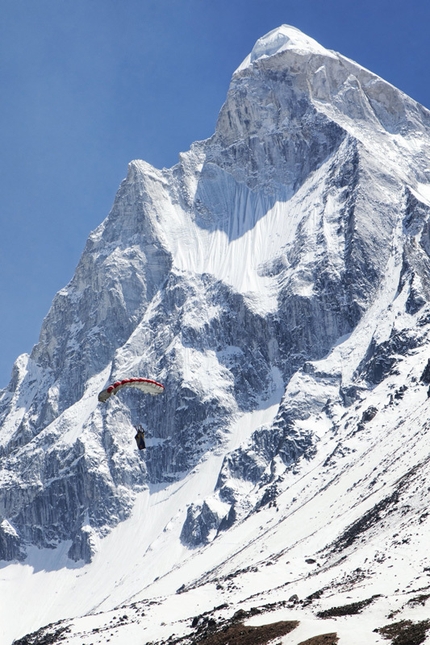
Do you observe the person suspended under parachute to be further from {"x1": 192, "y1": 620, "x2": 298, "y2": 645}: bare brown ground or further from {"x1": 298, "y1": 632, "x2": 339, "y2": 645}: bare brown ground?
{"x1": 298, "y1": 632, "x2": 339, "y2": 645}: bare brown ground

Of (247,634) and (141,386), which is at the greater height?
(141,386)

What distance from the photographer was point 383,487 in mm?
151625

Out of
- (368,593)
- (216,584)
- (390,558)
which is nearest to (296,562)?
(216,584)

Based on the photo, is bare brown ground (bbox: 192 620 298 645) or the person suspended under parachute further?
the person suspended under parachute

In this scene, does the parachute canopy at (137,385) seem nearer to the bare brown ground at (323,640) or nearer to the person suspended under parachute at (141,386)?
the person suspended under parachute at (141,386)

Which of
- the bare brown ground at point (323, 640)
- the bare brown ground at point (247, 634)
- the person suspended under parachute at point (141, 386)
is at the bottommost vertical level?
the bare brown ground at point (323, 640)

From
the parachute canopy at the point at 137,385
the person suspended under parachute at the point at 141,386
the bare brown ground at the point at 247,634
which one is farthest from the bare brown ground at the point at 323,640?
the parachute canopy at the point at 137,385

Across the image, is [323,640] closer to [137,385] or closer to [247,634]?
[247,634]

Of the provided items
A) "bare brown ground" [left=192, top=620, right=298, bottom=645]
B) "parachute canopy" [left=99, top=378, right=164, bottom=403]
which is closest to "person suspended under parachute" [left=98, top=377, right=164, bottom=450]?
"parachute canopy" [left=99, top=378, right=164, bottom=403]

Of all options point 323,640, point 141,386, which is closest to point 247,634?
point 323,640

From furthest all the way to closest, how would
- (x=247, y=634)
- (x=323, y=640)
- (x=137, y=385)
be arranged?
(x=137, y=385) < (x=247, y=634) < (x=323, y=640)

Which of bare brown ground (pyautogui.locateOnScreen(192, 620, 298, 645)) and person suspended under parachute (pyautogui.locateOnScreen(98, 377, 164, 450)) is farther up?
person suspended under parachute (pyautogui.locateOnScreen(98, 377, 164, 450))

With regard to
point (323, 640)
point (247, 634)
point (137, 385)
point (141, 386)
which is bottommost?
point (323, 640)

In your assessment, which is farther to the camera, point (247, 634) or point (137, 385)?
point (137, 385)
